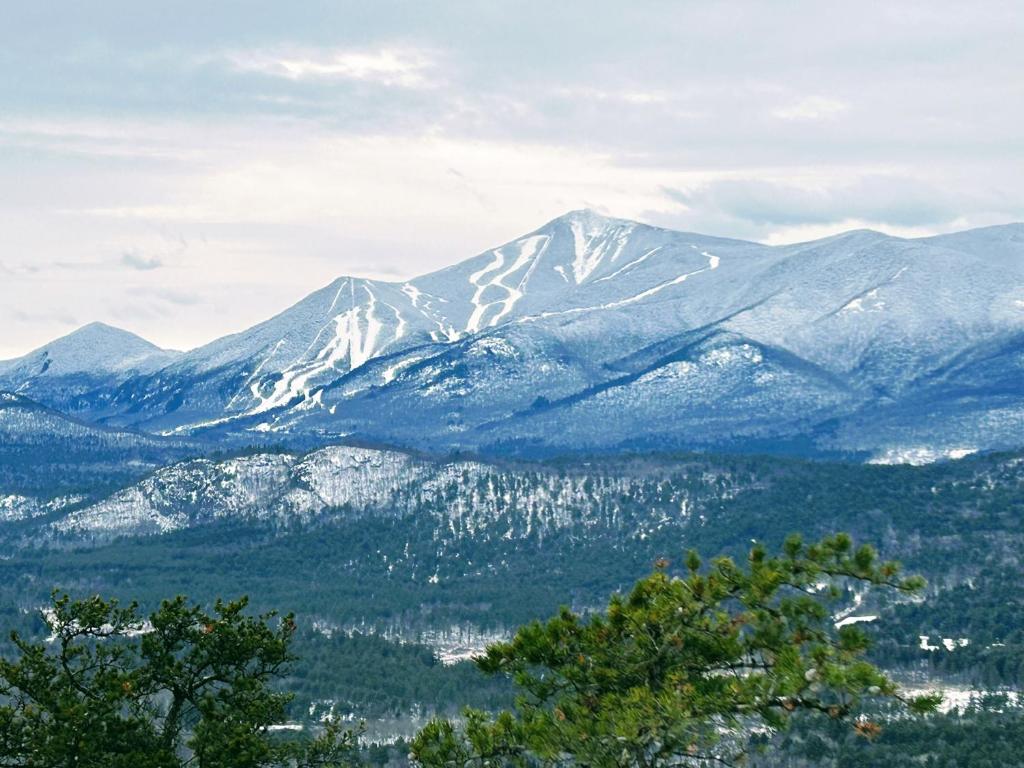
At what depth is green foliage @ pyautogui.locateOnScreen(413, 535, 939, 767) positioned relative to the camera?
160 ft

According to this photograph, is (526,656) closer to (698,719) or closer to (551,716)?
(551,716)

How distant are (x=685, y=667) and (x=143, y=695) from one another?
22.0 metres

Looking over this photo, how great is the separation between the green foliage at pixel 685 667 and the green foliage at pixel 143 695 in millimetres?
10786

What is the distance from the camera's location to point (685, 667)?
2069 inches

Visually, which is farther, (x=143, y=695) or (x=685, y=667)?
(x=143, y=695)

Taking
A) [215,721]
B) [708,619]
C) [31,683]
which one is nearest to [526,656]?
[708,619]

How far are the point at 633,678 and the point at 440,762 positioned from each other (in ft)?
21.8

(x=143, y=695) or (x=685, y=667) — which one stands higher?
(x=685, y=667)

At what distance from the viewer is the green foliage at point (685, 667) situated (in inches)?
1924

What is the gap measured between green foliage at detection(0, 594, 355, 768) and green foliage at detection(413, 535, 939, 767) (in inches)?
425

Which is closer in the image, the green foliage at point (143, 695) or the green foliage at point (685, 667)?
the green foliage at point (685, 667)

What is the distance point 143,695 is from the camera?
6388 cm

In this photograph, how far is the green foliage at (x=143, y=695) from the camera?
60.2 m

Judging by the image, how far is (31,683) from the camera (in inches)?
2448
